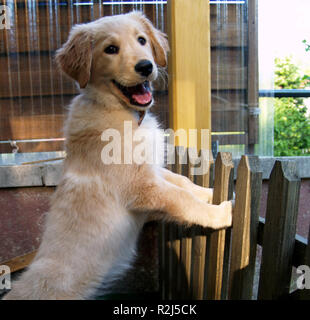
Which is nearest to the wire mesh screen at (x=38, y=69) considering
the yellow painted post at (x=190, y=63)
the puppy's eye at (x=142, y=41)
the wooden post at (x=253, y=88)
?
the wooden post at (x=253, y=88)

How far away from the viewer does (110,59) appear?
1.68m

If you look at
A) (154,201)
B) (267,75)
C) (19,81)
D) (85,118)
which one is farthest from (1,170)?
(267,75)

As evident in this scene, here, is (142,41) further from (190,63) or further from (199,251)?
(199,251)

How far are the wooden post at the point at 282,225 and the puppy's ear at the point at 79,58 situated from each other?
3.64 ft

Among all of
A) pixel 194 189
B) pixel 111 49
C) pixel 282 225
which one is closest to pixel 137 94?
pixel 111 49

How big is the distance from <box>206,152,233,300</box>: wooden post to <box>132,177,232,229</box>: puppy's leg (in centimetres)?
7

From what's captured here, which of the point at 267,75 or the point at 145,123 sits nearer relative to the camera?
Answer: the point at 145,123

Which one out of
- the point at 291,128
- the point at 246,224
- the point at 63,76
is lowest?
the point at 246,224

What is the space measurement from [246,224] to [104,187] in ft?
2.43

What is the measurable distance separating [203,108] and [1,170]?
193cm

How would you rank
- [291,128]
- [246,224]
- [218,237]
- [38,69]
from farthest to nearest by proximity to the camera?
[291,128], [38,69], [218,237], [246,224]

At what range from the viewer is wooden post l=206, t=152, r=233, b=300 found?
57.7 inches

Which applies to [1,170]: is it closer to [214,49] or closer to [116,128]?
[116,128]

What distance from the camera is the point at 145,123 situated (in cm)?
186
